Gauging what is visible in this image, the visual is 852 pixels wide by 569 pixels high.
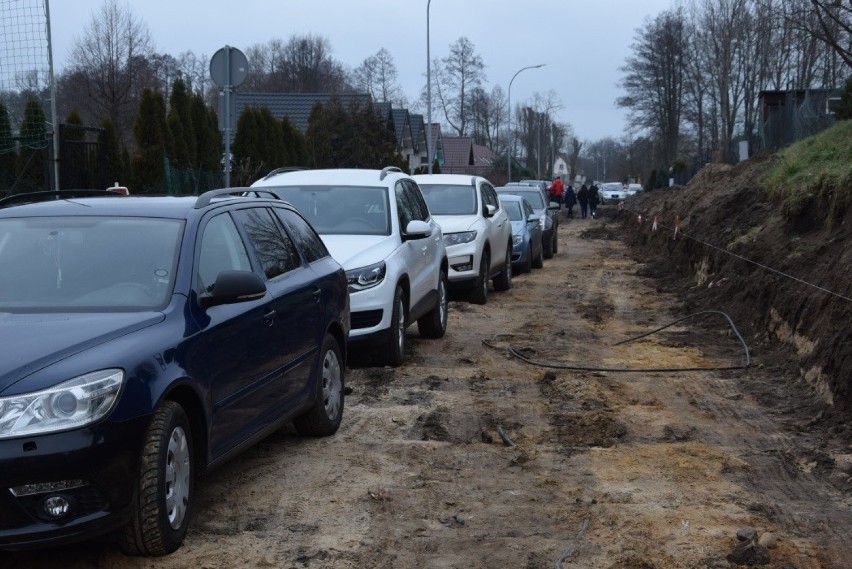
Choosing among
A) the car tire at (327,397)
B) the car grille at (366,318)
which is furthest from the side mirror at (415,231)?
the car tire at (327,397)

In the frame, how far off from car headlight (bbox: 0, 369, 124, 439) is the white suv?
18.0 ft

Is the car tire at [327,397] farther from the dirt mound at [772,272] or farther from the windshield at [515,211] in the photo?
the windshield at [515,211]

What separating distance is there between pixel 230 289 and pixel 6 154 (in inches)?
413

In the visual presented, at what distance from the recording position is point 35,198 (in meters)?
7.06

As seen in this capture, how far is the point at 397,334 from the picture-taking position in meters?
10.8

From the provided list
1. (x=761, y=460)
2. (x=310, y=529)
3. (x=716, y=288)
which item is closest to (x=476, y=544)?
(x=310, y=529)

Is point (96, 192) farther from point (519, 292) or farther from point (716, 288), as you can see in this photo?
point (519, 292)

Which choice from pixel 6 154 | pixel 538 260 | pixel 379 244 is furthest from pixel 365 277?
pixel 538 260

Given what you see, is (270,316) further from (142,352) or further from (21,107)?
(21,107)

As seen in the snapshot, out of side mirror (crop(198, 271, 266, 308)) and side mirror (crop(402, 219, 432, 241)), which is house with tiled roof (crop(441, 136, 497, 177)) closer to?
side mirror (crop(402, 219, 432, 241))

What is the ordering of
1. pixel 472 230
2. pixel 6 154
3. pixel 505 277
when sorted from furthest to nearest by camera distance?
pixel 505 277
pixel 472 230
pixel 6 154

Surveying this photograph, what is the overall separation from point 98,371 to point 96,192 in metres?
2.44

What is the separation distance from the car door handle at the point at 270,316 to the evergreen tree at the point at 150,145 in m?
15.6

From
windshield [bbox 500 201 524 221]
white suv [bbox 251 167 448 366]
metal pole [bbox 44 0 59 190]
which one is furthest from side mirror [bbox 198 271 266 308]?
windshield [bbox 500 201 524 221]
